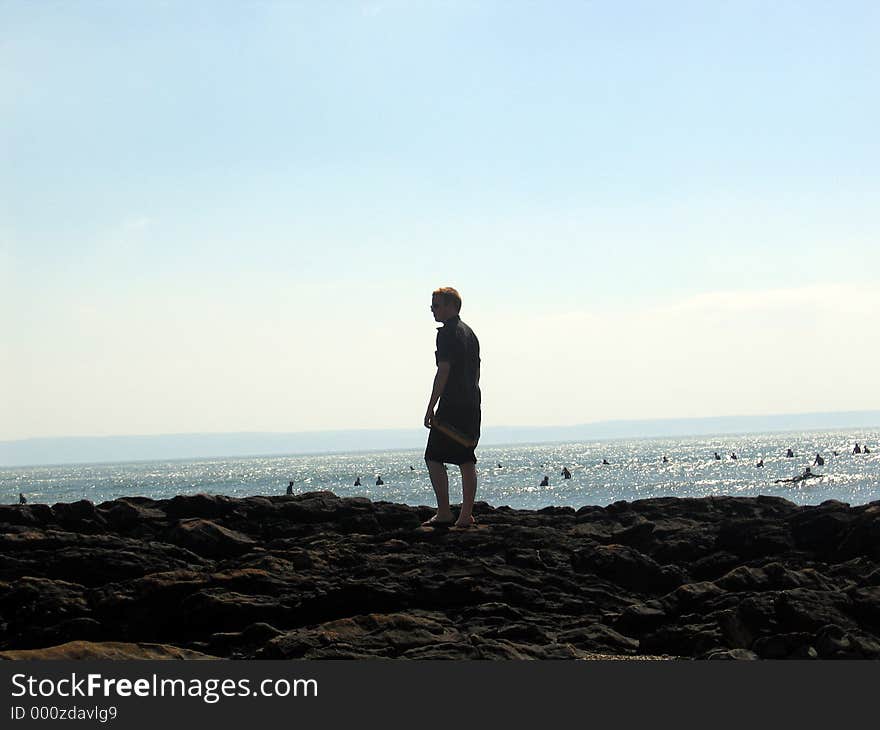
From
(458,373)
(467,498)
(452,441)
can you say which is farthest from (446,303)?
(467,498)

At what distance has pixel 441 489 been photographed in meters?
11.0

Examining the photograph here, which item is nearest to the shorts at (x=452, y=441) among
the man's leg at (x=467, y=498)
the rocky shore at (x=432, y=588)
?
the man's leg at (x=467, y=498)

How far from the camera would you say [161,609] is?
309 inches

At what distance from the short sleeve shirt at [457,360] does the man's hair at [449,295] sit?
0.16 meters

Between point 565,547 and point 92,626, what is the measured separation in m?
4.68

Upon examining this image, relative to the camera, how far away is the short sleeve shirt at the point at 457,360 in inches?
439

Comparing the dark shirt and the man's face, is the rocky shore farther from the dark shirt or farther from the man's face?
the man's face

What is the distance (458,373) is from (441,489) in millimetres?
1336

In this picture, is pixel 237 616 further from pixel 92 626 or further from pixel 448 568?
pixel 448 568

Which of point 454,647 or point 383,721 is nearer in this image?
point 383,721

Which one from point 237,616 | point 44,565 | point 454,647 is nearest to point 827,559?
point 454,647

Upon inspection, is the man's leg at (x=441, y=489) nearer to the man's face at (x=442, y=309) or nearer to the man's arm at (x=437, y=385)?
the man's arm at (x=437, y=385)

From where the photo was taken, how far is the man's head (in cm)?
1126

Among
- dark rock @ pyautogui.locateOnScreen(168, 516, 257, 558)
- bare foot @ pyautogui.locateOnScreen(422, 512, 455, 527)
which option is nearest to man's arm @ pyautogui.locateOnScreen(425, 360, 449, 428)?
bare foot @ pyautogui.locateOnScreen(422, 512, 455, 527)
